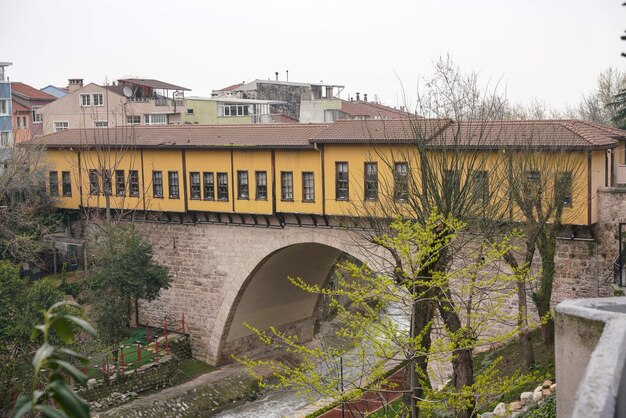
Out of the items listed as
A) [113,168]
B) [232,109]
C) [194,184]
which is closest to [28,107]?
[232,109]

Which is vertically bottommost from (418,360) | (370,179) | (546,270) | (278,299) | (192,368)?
(192,368)

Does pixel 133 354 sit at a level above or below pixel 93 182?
below

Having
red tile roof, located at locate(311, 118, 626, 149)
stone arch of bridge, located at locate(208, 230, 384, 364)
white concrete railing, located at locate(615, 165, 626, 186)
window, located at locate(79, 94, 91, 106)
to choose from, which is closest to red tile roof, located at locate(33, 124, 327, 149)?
red tile roof, located at locate(311, 118, 626, 149)

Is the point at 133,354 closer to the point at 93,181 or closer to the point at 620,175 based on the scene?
the point at 93,181

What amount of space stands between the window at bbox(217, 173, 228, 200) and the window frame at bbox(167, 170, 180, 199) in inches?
67.8

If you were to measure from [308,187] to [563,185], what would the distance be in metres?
8.67

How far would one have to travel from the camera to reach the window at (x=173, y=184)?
27.0 metres

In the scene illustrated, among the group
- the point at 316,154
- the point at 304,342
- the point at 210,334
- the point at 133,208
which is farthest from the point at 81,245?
Result: the point at 316,154

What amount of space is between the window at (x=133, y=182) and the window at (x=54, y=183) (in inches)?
139

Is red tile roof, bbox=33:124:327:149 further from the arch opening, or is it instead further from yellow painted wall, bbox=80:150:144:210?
the arch opening

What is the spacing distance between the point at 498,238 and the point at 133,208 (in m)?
14.6

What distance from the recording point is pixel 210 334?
27062 millimetres

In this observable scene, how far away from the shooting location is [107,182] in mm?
28406

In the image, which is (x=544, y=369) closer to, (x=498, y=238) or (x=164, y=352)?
(x=498, y=238)
